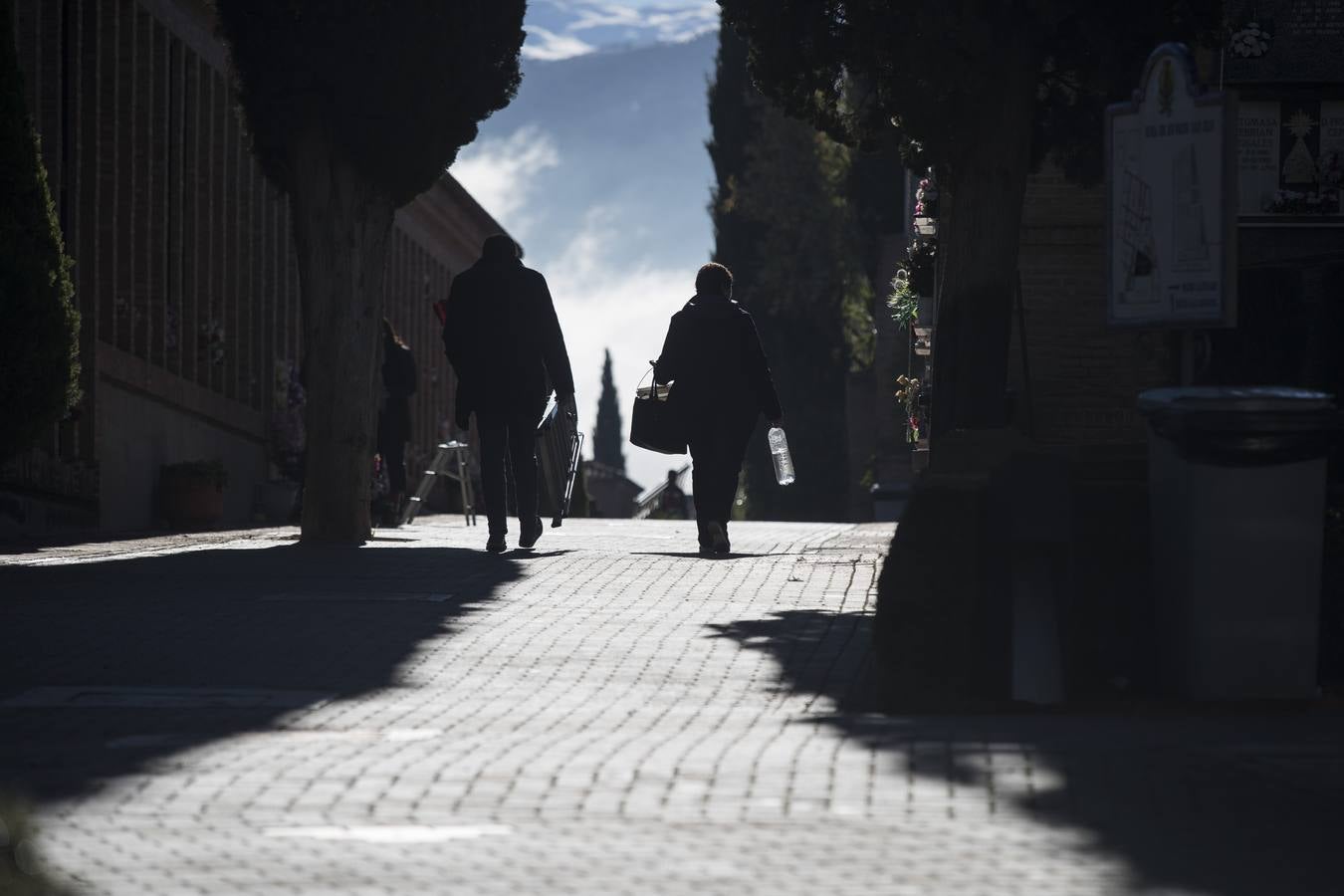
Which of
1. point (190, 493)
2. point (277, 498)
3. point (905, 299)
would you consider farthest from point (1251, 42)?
point (277, 498)

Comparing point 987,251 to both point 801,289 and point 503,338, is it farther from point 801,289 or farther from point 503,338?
point 801,289

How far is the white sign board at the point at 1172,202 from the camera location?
31.3 feet

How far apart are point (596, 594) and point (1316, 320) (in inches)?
309

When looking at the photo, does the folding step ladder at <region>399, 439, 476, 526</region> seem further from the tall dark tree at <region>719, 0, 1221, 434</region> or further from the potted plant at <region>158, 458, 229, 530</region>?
the tall dark tree at <region>719, 0, 1221, 434</region>

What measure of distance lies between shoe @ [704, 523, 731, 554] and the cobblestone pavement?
2771 mm

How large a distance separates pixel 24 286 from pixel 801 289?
164 feet

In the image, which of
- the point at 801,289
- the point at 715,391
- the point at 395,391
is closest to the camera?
the point at 715,391

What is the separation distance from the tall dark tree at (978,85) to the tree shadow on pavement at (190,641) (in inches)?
162

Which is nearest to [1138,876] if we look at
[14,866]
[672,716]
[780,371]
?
[14,866]

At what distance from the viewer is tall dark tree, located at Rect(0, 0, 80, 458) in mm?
15273

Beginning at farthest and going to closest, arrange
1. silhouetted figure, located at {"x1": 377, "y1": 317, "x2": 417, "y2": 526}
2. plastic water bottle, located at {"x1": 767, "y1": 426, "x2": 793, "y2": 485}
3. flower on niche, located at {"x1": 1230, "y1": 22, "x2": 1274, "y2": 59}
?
silhouetted figure, located at {"x1": 377, "y1": 317, "x2": 417, "y2": 526}
flower on niche, located at {"x1": 1230, "y1": 22, "x2": 1274, "y2": 59}
plastic water bottle, located at {"x1": 767, "y1": 426, "x2": 793, "y2": 485}

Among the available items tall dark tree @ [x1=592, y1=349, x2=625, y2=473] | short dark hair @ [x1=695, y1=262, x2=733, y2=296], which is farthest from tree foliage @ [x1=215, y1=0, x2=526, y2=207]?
tall dark tree @ [x1=592, y1=349, x2=625, y2=473]

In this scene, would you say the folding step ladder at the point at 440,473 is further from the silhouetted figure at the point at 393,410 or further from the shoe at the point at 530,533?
the shoe at the point at 530,533

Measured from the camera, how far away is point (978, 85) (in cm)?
1683
